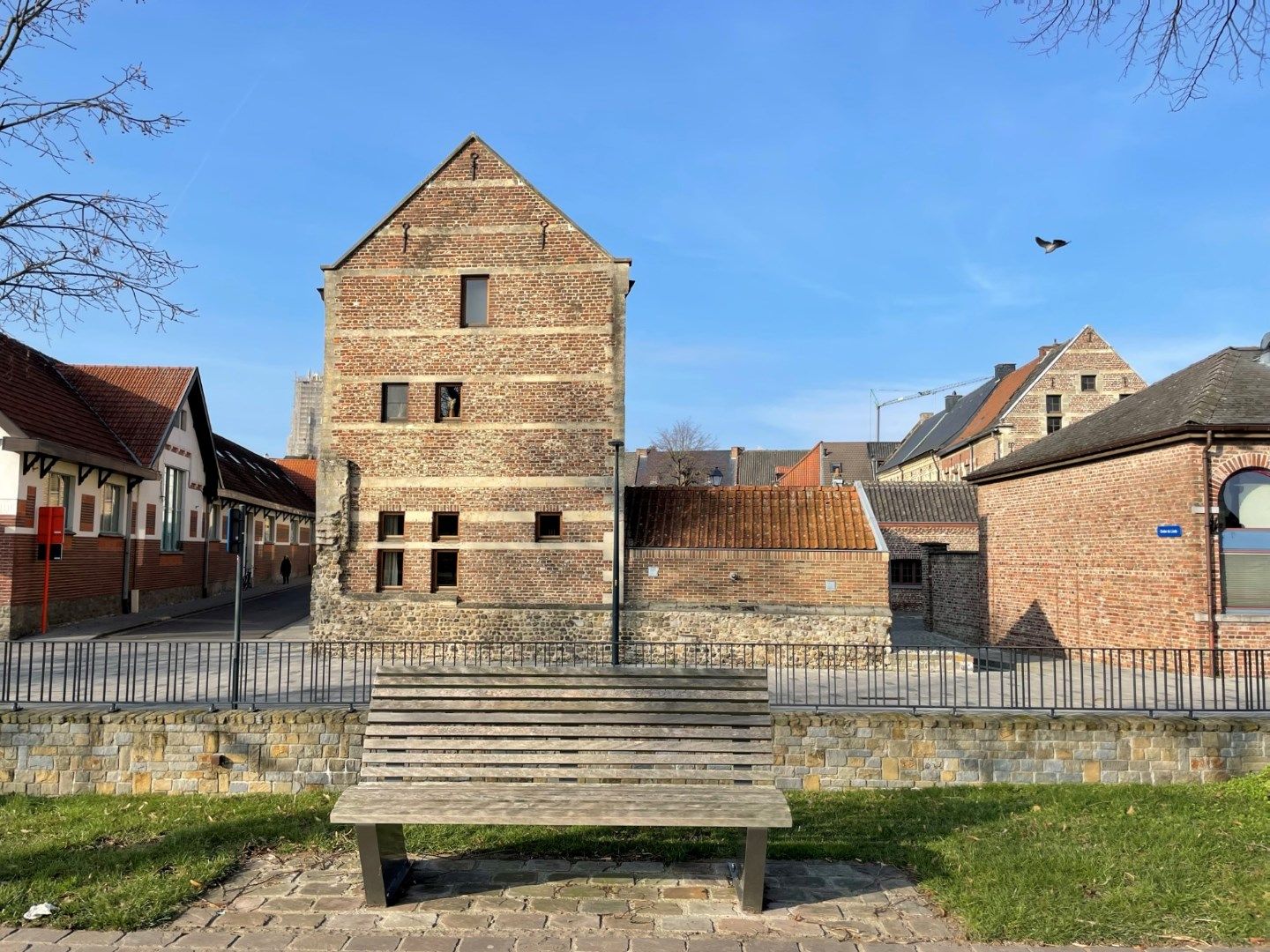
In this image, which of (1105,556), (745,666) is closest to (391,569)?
(745,666)

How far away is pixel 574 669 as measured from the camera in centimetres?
600

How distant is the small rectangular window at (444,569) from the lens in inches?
704

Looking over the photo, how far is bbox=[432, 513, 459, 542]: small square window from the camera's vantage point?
704 inches

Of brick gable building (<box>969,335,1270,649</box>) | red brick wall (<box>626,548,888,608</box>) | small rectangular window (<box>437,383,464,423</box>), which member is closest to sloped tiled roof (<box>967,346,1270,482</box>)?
brick gable building (<box>969,335,1270,649</box>)

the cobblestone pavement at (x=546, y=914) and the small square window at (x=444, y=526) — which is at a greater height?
the small square window at (x=444, y=526)

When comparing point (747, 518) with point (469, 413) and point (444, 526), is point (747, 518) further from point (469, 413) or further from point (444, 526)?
point (444, 526)

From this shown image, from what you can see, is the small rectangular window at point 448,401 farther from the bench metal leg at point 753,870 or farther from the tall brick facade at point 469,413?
the bench metal leg at point 753,870

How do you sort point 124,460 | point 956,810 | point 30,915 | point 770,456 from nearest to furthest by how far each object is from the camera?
point 30,915, point 956,810, point 124,460, point 770,456

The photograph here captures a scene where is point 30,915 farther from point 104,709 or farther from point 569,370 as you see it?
point 569,370

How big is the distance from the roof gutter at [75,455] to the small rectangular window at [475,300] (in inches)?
378

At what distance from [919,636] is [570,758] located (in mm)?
18856

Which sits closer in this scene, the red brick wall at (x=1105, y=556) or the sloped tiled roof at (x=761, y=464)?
the red brick wall at (x=1105, y=556)

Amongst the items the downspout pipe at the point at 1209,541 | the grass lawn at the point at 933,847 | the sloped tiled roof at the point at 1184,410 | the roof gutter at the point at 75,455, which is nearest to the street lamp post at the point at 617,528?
the grass lawn at the point at 933,847

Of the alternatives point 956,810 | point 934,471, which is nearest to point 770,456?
point 934,471
